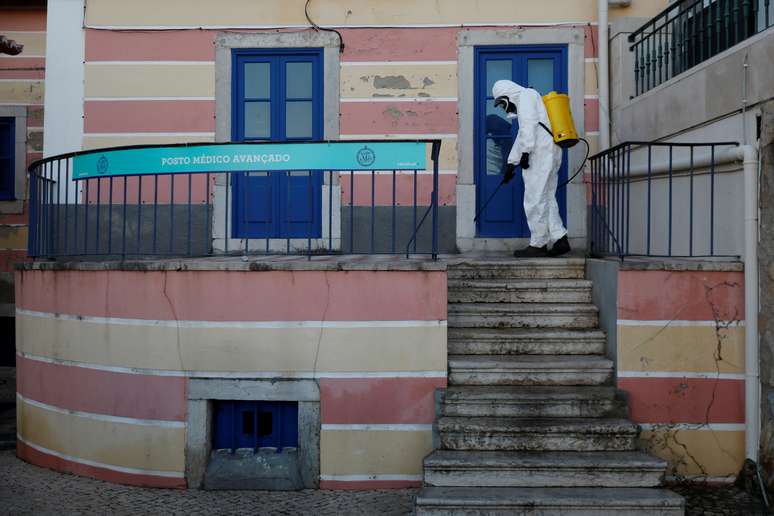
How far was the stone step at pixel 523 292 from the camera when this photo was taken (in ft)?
22.6

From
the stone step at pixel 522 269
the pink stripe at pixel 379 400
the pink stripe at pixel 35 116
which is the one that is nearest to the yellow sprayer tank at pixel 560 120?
the stone step at pixel 522 269

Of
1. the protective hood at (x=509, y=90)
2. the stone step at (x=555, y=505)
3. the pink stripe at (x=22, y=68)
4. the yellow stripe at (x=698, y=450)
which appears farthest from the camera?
the pink stripe at (x=22, y=68)

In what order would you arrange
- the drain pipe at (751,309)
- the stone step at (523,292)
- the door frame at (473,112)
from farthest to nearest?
the door frame at (473,112), the stone step at (523,292), the drain pipe at (751,309)

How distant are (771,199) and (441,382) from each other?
9.09 feet

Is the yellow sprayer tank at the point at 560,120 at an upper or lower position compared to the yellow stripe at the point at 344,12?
lower

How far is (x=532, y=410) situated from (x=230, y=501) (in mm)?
2322

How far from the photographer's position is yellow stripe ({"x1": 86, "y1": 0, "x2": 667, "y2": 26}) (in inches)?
345

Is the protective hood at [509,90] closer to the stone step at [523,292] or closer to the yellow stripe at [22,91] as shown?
the stone step at [523,292]

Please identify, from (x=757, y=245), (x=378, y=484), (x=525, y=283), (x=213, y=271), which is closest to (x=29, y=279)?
(x=213, y=271)

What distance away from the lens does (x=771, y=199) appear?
228 inches

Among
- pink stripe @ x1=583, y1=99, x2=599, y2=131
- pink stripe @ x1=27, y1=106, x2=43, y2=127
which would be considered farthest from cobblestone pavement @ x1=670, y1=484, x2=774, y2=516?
pink stripe @ x1=27, y1=106, x2=43, y2=127

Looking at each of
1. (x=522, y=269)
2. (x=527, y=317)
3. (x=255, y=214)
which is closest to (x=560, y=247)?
(x=522, y=269)

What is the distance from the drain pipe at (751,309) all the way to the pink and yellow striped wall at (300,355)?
2260 millimetres

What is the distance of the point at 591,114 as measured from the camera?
346 inches
